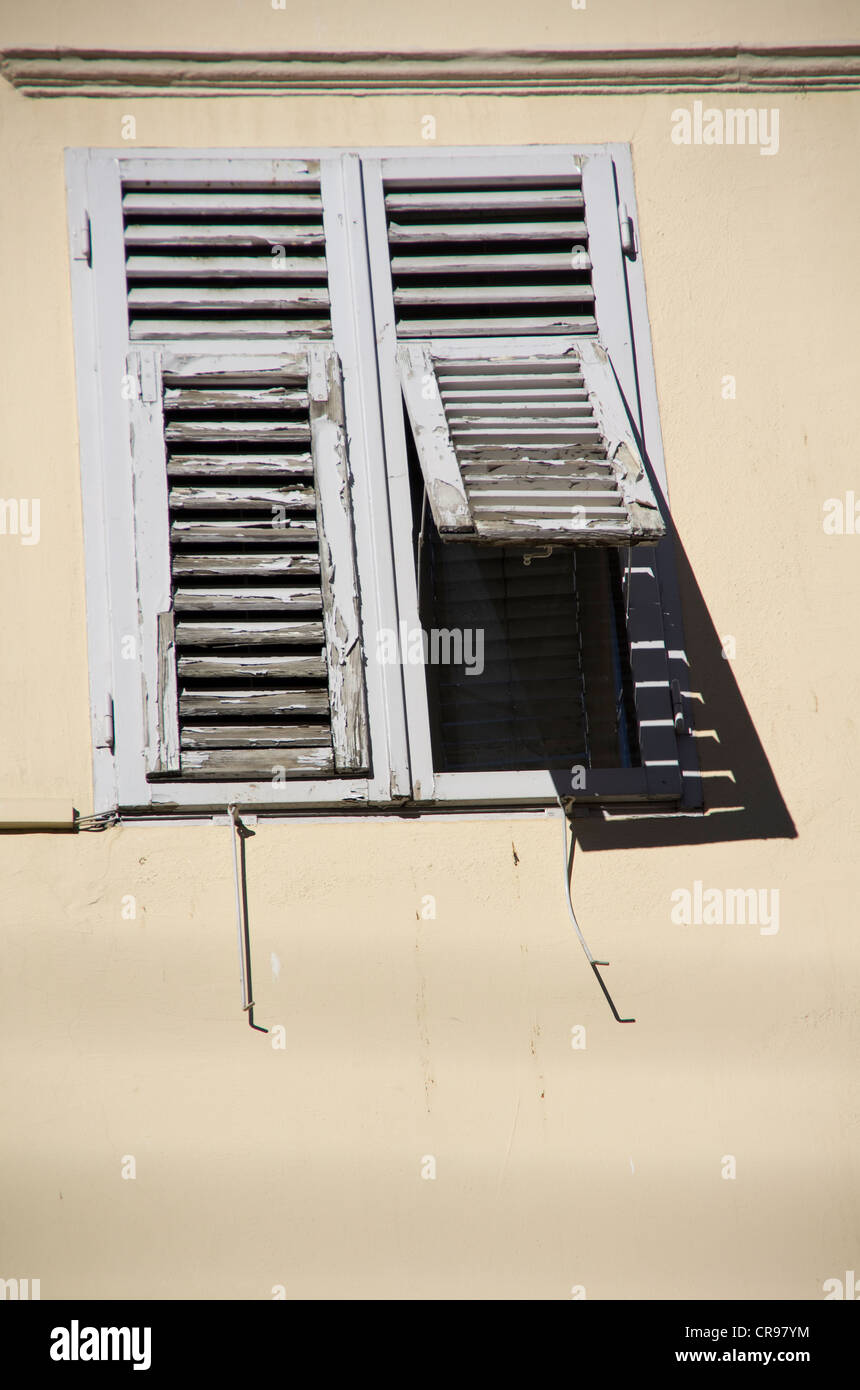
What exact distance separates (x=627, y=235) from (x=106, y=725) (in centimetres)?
202

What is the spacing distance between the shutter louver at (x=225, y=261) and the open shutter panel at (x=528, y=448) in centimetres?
37

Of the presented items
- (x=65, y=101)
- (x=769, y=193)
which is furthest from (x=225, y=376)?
(x=769, y=193)

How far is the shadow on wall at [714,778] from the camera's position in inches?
156

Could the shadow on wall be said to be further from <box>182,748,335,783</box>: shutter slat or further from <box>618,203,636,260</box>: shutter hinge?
<box>618,203,636,260</box>: shutter hinge

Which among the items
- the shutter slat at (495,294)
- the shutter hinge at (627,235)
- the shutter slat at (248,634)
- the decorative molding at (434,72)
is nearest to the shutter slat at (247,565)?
the shutter slat at (248,634)

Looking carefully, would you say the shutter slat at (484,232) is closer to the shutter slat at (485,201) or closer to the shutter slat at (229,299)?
the shutter slat at (485,201)

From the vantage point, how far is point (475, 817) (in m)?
3.92

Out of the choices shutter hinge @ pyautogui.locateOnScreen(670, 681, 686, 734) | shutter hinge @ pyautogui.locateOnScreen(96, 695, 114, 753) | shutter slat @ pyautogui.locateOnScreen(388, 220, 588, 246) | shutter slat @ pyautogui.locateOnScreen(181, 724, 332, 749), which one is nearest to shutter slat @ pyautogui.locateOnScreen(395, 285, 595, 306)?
shutter slat @ pyautogui.locateOnScreen(388, 220, 588, 246)

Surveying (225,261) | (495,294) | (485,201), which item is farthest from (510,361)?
(225,261)

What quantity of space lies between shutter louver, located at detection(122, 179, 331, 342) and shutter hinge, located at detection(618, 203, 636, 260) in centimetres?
86

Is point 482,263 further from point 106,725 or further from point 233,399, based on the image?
point 106,725

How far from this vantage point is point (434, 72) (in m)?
4.47

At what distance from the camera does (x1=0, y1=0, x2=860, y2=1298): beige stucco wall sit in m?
3.62

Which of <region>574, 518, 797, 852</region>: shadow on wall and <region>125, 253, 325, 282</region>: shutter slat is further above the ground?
<region>125, 253, 325, 282</region>: shutter slat
